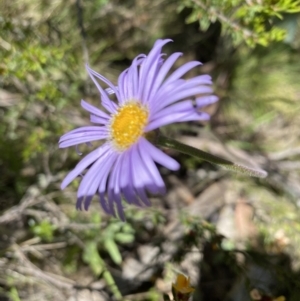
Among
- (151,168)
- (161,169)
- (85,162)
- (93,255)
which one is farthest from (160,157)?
(161,169)

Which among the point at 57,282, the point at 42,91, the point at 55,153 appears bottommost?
the point at 57,282

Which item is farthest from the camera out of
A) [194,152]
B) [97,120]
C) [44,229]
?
[44,229]

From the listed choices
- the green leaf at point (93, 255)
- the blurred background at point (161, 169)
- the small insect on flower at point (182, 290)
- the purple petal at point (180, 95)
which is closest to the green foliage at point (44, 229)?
the blurred background at point (161, 169)

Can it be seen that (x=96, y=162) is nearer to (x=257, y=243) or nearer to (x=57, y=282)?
(x=57, y=282)

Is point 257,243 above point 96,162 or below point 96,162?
below

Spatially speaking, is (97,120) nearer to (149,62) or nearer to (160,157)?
(149,62)

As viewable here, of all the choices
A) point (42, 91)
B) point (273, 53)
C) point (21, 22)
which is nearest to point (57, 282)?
point (42, 91)

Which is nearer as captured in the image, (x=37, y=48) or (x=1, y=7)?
(x=37, y=48)
